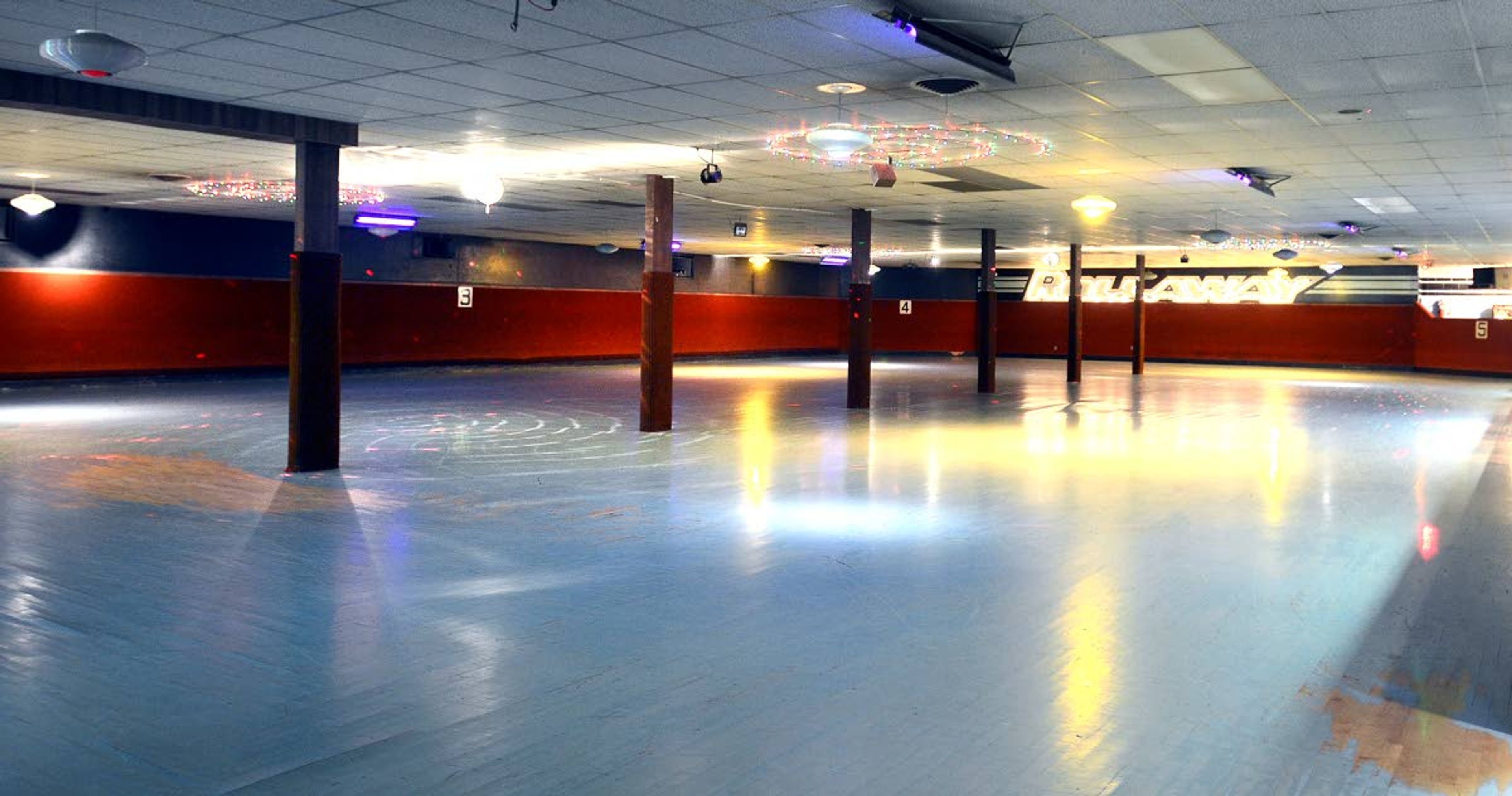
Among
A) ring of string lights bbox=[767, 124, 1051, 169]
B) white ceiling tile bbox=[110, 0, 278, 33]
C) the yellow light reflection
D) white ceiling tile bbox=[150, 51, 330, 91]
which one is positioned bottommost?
the yellow light reflection

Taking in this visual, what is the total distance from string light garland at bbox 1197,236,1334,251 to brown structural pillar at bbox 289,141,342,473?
15349mm

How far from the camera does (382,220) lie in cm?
2081

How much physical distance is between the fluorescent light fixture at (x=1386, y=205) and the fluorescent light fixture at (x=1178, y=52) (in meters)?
8.25

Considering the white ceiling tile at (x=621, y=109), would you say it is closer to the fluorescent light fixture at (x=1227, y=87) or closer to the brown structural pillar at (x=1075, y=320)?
the fluorescent light fixture at (x=1227, y=87)

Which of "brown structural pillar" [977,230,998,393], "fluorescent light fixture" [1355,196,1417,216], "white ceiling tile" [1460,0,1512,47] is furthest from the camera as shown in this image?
"brown structural pillar" [977,230,998,393]

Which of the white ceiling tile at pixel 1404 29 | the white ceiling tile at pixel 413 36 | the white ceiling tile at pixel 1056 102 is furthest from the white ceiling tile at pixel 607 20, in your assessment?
the white ceiling tile at pixel 1404 29

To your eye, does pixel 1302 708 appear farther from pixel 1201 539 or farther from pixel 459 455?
pixel 459 455

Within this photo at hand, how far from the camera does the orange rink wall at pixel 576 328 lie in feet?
65.2

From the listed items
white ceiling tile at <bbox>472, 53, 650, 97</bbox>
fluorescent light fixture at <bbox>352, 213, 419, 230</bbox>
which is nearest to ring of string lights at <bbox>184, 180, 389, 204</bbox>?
fluorescent light fixture at <bbox>352, 213, 419, 230</bbox>

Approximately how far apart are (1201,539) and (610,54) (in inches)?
178

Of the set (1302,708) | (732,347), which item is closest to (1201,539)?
(1302,708)

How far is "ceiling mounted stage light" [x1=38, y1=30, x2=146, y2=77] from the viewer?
5941mm

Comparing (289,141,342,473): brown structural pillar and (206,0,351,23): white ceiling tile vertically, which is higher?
(206,0,351,23): white ceiling tile

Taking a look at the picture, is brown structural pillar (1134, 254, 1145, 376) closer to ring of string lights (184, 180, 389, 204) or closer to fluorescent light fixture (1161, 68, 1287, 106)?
ring of string lights (184, 180, 389, 204)
